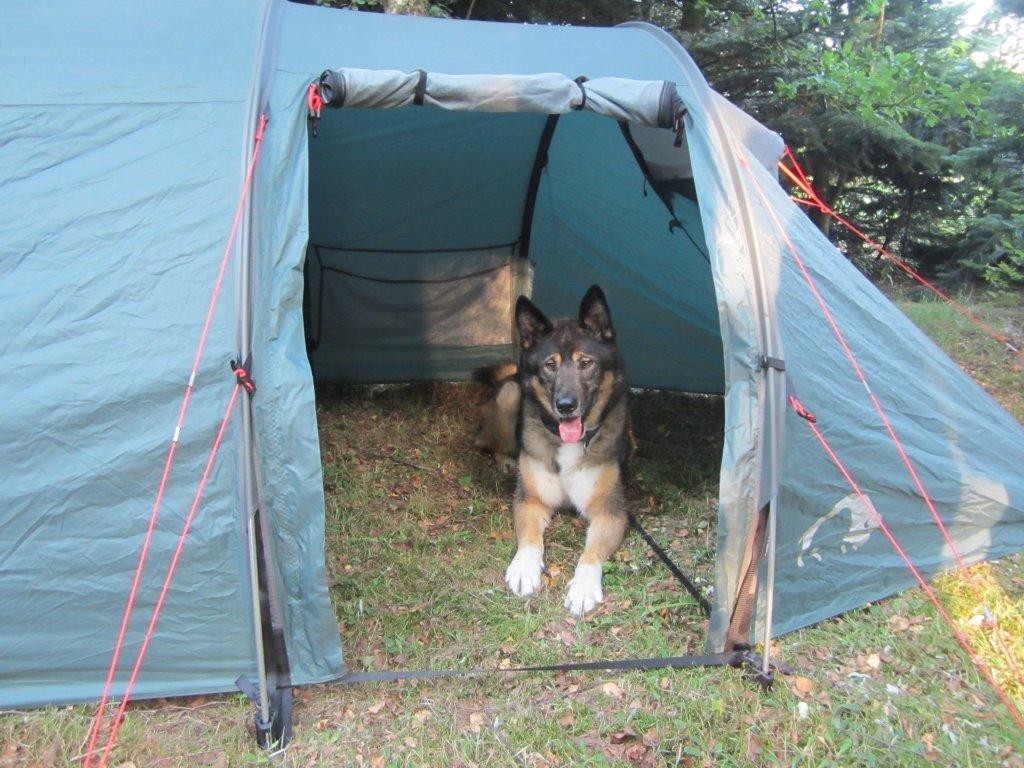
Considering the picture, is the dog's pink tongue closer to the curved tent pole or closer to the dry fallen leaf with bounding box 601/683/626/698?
the curved tent pole

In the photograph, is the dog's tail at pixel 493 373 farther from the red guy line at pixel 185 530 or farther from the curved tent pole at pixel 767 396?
the red guy line at pixel 185 530

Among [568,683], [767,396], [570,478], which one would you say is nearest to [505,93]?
[767,396]

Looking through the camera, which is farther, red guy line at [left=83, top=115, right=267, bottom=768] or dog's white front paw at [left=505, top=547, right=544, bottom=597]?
dog's white front paw at [left=505, top=547, right=544, bottom=597]

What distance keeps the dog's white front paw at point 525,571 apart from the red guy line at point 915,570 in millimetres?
1428

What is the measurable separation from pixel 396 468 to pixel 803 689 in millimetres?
2951

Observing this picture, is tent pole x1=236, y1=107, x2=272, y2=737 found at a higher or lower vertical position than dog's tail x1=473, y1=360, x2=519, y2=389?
higher

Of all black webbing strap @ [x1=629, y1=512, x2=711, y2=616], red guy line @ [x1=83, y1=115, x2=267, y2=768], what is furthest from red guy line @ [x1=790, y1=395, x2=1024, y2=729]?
red guy line @ [x1=83, y1=115, x2=267, y2=768]

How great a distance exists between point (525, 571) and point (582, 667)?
0.89 m

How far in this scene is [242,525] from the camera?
277 cm

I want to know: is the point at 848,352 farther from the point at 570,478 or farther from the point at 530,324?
the point at 530,324

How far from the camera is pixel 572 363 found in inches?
171

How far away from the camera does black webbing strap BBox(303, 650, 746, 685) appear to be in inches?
117

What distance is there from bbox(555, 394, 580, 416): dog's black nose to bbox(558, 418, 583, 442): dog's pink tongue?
0.10m

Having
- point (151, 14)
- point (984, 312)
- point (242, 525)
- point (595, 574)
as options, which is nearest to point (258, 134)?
point (151, 14)
